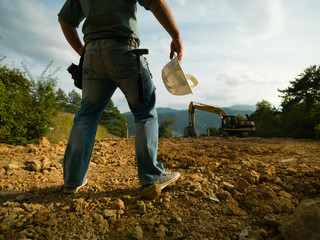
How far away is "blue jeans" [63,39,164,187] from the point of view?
4.75 feet

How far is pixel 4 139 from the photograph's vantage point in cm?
440

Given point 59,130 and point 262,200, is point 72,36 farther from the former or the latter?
point 59,130

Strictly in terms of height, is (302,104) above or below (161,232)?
above

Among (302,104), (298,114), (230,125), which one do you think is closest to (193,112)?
(230,125)

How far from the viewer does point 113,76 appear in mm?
1496

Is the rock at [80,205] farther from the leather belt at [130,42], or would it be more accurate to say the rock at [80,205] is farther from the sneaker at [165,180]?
the leather belt at [130,42]

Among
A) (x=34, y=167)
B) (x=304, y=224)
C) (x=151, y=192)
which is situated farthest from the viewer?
(x=34, y=167)

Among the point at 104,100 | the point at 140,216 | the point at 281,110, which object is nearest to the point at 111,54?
the point at 104,100

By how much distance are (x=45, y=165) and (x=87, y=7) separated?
2018 mm

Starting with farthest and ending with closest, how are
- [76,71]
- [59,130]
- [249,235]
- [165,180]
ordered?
[59,130] < [76,71] < [165,180] < [249,235]

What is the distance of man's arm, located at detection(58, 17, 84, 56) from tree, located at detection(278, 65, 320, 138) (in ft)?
45.4

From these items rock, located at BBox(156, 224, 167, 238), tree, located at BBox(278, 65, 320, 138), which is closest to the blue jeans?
rock, located at BBox(156, 224, 167, 238)

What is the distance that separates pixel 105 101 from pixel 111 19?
26.5 inches

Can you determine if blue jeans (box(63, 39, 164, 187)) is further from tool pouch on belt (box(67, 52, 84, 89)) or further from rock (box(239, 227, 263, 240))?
rock (box(239, 227, 263, 240))
